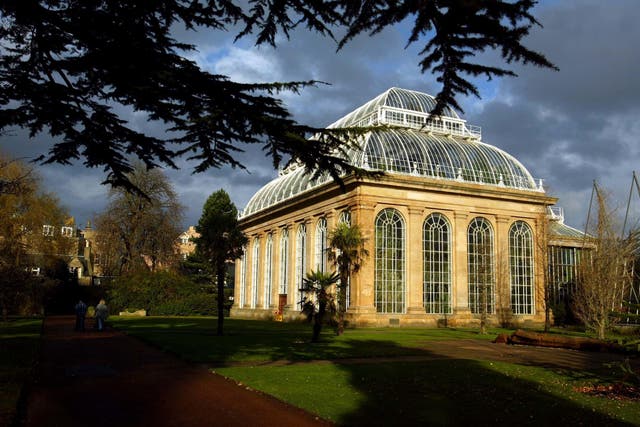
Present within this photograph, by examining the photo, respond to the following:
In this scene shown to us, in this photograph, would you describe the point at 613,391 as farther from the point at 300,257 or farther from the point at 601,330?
the point at 300,257

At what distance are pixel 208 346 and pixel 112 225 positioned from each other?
35.5 metres

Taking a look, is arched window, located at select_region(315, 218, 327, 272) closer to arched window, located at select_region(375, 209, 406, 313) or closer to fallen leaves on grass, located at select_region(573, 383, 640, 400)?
arched window, located at select_region(375, 209, 406, 313)

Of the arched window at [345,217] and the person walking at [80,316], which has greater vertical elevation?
the arched window at [345,217]

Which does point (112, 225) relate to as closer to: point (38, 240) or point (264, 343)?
point (38, 240)

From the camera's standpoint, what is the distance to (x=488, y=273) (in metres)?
37.5

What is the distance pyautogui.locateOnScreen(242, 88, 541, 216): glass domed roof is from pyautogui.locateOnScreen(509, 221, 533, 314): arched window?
340 centimetres

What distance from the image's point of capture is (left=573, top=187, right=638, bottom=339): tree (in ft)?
89.4

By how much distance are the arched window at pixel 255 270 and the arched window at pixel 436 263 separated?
19.3m

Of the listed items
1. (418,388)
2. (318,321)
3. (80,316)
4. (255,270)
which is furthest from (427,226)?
(418,388)

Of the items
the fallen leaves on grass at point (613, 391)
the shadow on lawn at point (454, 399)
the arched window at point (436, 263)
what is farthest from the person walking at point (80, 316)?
the fallen leaves on grass at point (613, 391)

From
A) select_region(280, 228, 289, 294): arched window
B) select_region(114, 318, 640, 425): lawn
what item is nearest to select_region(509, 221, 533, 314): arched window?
select_region(280, 228, 289, 294): arched window

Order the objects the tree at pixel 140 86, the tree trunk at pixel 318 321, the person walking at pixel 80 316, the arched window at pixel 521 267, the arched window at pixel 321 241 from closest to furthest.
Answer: the tree at pixel 140 86
the tree trunk at pixel 318 321
the person walking at pixel 80 316
the arched window at pixel 321 241
the arched window at pixel 521 267

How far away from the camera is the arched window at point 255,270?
5345 cm

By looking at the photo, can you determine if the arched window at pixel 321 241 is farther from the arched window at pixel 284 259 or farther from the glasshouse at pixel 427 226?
the arched window at pixel 284 259
